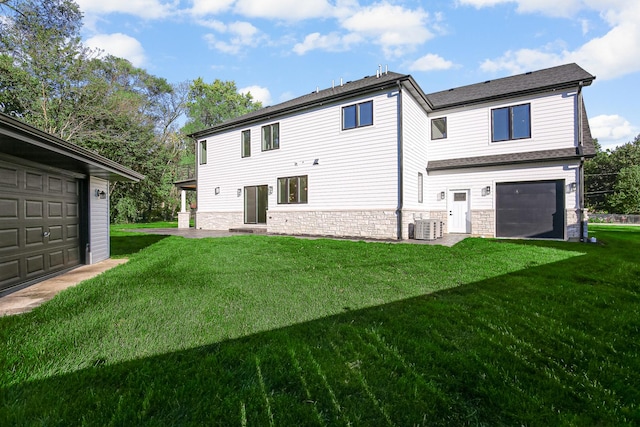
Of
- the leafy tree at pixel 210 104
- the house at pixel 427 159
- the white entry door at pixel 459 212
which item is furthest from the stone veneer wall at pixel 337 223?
the leafy tree at pixel 210 104

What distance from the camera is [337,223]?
1110cm

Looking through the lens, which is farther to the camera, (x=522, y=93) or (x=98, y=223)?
(x=522, y=93)

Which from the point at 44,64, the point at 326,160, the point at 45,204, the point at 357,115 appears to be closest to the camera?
the point at 45,204

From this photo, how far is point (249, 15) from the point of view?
40.9 ft

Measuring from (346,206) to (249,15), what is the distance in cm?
912

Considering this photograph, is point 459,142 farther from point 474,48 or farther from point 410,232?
point 410,232

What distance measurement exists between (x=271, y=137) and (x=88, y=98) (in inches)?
595

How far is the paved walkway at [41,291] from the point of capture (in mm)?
3648

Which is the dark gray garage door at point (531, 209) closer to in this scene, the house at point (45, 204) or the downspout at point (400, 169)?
the downspout at point (400, 169)

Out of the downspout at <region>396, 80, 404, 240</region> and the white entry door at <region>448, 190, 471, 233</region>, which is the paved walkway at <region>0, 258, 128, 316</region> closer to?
the downspout at <region>396, 80, 404, 240</region>

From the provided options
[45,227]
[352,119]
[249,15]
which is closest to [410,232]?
[352,119]

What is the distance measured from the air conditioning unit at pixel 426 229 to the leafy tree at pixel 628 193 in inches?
Result: 1240

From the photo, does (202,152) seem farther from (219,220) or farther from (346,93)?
(346,93)

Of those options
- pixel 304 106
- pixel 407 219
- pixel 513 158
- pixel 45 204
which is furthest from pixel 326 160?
pixel 45 204
